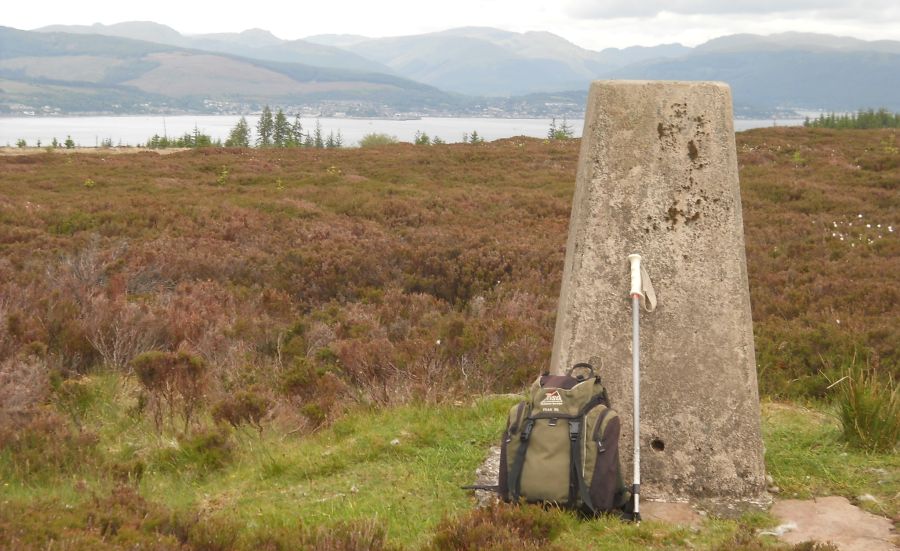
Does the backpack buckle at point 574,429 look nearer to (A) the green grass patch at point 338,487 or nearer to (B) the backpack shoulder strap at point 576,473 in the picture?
(B) the backpack shoulder strap at point 576,473

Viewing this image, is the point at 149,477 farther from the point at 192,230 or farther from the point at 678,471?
the point at 192,230

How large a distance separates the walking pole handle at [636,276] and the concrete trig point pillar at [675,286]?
7 cm

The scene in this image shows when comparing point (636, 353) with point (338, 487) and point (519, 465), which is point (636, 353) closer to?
point (519, 465)

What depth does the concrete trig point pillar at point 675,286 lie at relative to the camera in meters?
4.37

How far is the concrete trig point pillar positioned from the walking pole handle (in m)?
0.07

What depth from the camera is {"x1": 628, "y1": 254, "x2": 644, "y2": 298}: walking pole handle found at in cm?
423

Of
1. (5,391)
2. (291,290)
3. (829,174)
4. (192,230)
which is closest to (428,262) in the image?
(291,290)

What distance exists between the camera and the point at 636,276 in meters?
4.27

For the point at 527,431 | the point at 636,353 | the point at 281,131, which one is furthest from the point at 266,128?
the point at 527,431

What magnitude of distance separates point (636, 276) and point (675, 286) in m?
0.26

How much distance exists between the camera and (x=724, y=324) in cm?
437

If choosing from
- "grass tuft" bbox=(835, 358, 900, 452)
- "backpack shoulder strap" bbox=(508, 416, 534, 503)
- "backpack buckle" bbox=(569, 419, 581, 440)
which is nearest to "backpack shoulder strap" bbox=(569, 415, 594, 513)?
"backpack buckle" bbox=(569, 419, 581, 440)

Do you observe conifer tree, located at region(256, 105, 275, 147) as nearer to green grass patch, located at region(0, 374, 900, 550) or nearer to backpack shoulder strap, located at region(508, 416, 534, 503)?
green grass patch, located at region(0, 374, 900, 550)

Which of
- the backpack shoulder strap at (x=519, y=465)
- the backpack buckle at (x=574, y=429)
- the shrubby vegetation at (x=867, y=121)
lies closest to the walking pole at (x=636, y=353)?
the backpack buckle at (x=574, y=429)
